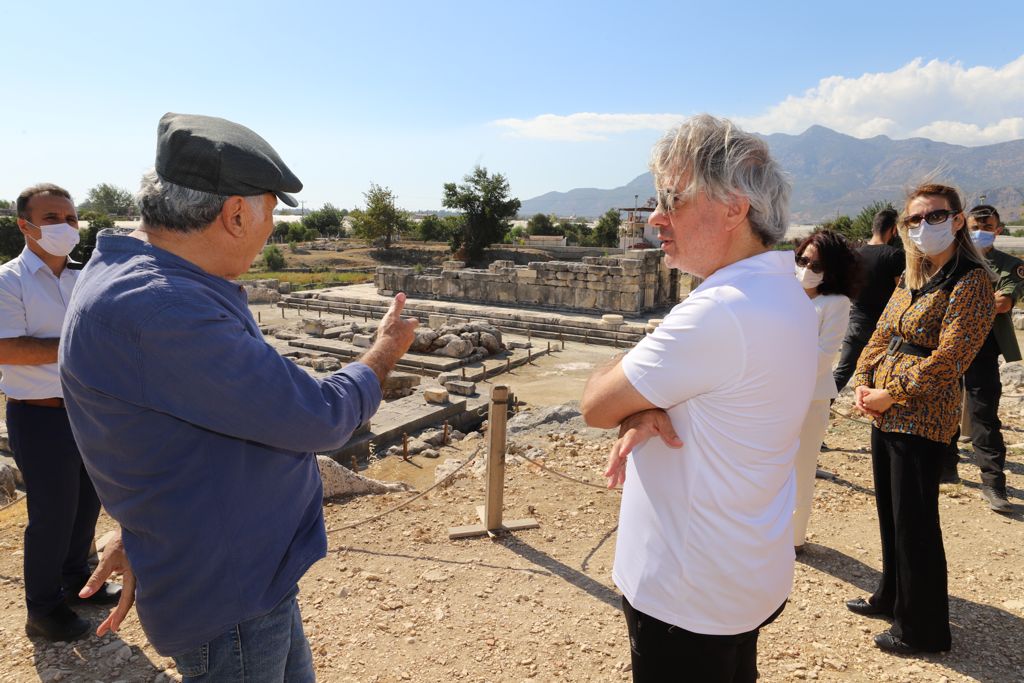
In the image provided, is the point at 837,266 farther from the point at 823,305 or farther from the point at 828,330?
the point at 828,330

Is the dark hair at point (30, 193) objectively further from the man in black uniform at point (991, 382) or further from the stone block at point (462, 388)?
the stone block at point (462, 388)

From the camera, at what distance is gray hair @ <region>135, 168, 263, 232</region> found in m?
1.61

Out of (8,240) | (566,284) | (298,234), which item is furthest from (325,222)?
(566,284)

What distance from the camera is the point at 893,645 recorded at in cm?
305

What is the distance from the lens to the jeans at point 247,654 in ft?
5.68

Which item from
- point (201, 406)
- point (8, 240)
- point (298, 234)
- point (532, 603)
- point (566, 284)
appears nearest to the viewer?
point (201, 406)

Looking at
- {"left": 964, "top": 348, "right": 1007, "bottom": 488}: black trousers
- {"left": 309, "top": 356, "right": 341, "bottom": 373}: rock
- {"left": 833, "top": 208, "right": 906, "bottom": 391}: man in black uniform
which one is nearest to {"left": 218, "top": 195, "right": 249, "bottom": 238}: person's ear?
{"left": 833, "top": 208, "right": 906, "bottom": 391}: man in black uniform

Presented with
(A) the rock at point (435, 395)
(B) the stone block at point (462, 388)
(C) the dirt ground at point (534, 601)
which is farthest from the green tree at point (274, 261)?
(C) the dirt ground at point (534, 601)

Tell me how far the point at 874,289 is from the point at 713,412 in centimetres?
467

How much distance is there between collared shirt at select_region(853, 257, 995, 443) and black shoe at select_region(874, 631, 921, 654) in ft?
3.31

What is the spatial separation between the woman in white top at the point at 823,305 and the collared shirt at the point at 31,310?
4.12 meters

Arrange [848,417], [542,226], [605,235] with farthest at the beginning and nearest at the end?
[542,226], [605,235], [848,417]

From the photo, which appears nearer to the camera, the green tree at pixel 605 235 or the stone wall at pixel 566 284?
the stone wall at pixel 566 284

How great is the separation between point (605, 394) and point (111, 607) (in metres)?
3.25
